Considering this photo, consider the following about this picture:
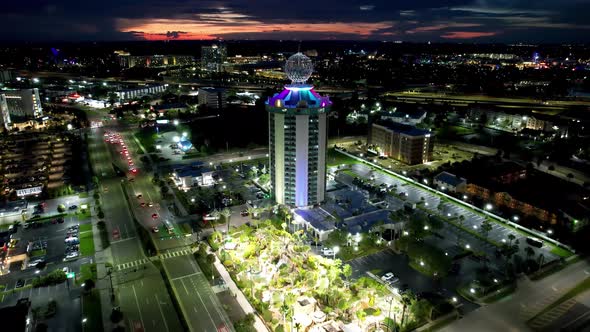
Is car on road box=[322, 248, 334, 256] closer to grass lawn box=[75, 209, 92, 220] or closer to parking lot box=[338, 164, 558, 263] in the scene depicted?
parking lot box=[338, 164, 558, 263]

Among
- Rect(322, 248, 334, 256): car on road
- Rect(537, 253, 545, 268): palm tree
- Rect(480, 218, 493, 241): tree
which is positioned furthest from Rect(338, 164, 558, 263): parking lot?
Rect(322, 248, 334, 256): car on road

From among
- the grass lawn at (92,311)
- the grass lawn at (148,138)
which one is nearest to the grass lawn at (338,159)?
the grass lawn at (148,138)

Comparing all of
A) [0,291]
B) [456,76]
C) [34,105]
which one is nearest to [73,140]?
[34,105]

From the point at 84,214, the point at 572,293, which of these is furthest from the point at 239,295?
the point at 572,293

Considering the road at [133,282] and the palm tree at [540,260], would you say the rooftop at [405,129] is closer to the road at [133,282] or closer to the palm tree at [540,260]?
the palm tree at [540,260]

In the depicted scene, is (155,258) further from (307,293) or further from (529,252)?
(529,252)

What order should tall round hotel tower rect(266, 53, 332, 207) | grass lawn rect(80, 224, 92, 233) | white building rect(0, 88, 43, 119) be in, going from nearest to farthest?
grass lawn rect(80, 224, 92, 233) → tall round hotel tower rect(266, 53, 332, 207) → white building rect(0, 88, 43, 119)
